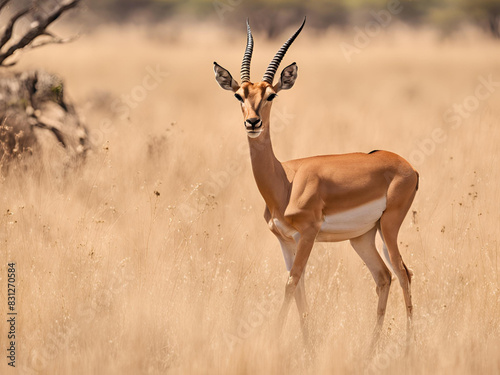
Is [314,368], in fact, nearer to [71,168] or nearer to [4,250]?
[4,250]

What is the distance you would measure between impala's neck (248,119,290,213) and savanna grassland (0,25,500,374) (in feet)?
2.86

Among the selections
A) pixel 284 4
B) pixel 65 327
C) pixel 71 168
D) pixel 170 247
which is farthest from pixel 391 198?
pixel 284 4

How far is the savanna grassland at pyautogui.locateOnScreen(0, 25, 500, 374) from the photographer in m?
5.34

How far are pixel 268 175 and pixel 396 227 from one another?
1116 mm

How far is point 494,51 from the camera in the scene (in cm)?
2559

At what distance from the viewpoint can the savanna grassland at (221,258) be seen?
5.34 m

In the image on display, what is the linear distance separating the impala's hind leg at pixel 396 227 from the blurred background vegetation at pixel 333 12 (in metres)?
31.5

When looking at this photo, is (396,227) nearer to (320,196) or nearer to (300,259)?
(320,196)

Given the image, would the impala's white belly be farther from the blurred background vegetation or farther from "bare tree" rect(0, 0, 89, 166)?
the blurred background vegetation

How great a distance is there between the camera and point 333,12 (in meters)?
44.1

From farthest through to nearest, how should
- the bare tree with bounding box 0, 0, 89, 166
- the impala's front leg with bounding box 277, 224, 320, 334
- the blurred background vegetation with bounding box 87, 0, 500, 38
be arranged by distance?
the blurred background vegetation with bounding box 87, 0, 500, 38 < the bare tree with bounding box 0, 0, 89, 166 < the impala's front leg with bounding box 277, 224, 320, 334

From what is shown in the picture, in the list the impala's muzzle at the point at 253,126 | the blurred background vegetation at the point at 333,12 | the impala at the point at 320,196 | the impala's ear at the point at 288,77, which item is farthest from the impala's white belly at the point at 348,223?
the blurred background vegetation at the point at 333,12

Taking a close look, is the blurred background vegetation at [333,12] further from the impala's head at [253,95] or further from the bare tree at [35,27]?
the impala's head at [253,95]

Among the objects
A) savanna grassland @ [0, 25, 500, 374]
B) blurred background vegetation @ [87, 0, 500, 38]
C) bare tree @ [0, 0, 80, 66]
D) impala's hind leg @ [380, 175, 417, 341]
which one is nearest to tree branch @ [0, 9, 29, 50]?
bare tree @ [0, 0, 80, 66]
